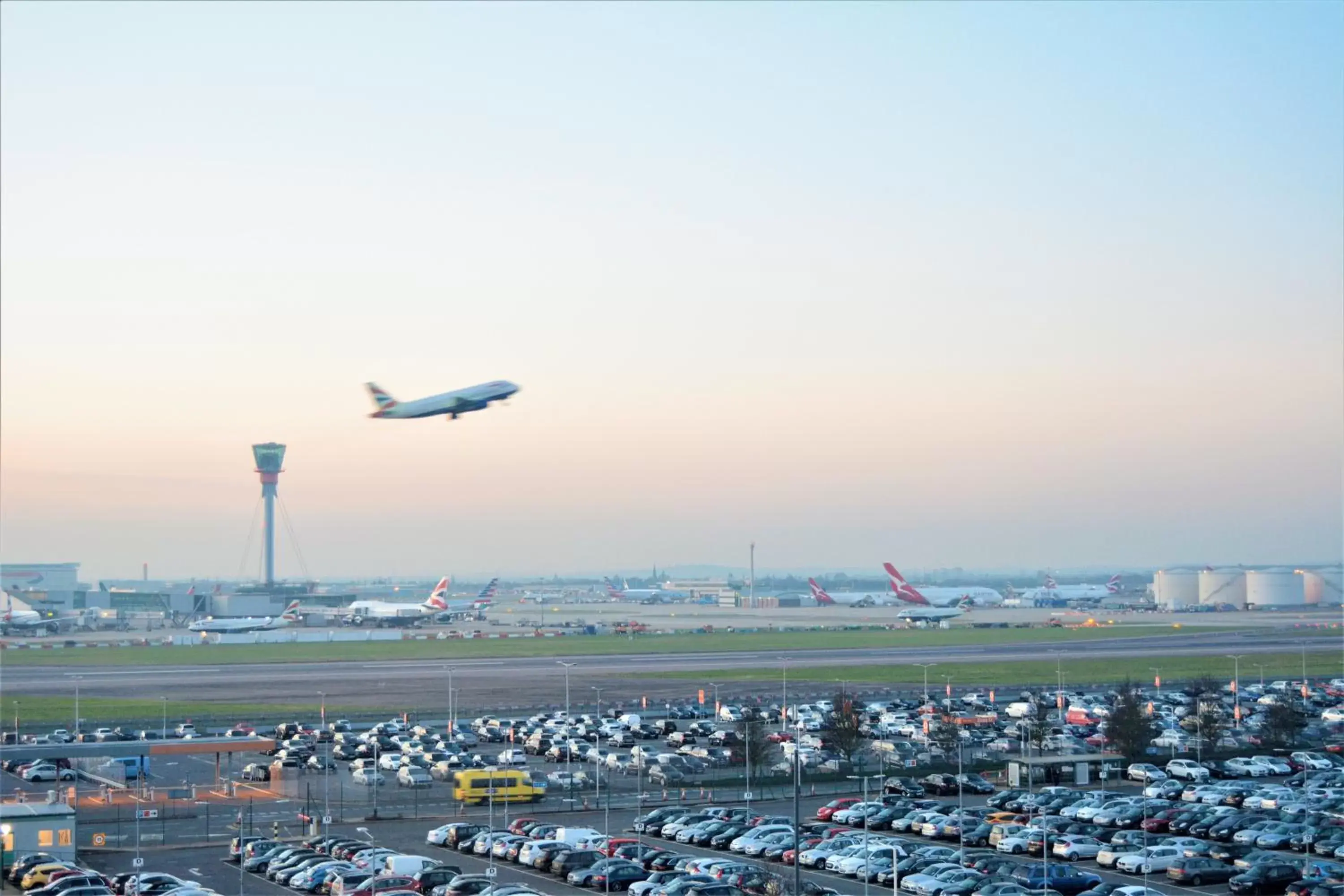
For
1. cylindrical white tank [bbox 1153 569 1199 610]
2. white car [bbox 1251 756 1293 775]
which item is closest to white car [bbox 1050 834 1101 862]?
white car [bbox 1251 756 1293 775]

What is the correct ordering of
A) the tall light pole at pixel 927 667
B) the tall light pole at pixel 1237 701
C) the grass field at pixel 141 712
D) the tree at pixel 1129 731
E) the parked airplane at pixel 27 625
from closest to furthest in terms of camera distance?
the tree at pixel 1129 731 < the tall light pole at pixel 1237 701 < the grass field at pixel 141 712 < the tall light pole at pixel 927 667 < the parked airplane at pixel 27 625

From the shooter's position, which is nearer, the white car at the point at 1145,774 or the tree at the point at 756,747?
the white car at the point at 1145,774

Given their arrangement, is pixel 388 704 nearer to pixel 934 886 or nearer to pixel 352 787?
pixel 352 787

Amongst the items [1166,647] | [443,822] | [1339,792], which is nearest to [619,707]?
[443,822]

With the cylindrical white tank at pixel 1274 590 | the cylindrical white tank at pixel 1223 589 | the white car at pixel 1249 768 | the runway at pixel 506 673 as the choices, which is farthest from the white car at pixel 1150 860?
the cylindrical white tank at pixel 1223 589

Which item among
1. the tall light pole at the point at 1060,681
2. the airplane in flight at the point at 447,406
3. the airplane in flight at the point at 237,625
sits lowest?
the tall light pole at the point at 1060,681

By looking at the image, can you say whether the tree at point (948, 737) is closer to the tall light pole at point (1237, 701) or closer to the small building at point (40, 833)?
the tall light pole at point (1237, 701)

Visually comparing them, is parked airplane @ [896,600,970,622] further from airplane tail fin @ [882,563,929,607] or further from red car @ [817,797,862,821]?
red car @ [817,797,862,821]
